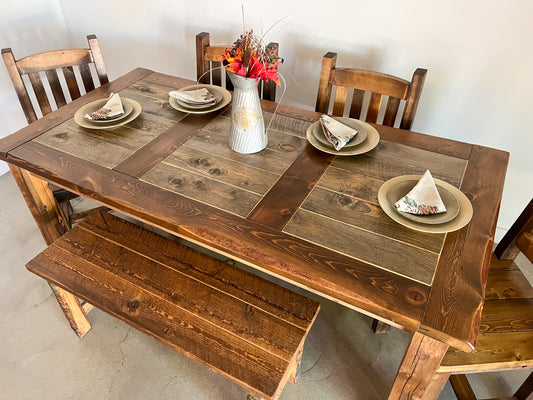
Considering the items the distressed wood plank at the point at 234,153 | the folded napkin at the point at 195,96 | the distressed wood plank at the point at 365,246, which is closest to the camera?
the distressed wood plank at the point at 365,246

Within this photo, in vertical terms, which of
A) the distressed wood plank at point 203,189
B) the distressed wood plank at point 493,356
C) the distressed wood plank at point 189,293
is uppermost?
the distressed wood plank at point 203,189

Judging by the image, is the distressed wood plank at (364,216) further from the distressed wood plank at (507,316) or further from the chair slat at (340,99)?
the chair slat at (340,99)

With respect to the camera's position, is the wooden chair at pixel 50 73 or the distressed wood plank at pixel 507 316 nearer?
the distressed wood plank at pixel 507 316

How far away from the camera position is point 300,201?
1.17 metres

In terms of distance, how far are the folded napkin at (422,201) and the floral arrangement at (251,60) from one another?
21.2 inches

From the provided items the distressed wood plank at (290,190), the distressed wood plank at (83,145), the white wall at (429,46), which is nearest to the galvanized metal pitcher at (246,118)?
the distressed wood plank at (290,190)

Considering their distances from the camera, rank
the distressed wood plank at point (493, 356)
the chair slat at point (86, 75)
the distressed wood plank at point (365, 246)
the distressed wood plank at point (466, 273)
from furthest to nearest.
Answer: the chair slat at point (86, 75) → the distressed wood plank at point (493, 356) → the distressed wood plank at point (365, 246) → the distressed wood plank at point (466, 273)

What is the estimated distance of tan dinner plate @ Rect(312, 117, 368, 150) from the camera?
1390mm

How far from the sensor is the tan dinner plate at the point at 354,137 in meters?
1.39

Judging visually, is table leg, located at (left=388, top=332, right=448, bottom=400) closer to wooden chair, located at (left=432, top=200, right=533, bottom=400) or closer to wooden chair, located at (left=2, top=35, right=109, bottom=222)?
wooden chair, located at (left=432, top=200, right=533, bottom=400)

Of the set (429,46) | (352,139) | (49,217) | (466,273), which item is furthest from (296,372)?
(429,46)

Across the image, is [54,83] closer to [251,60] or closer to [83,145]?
[83,145]

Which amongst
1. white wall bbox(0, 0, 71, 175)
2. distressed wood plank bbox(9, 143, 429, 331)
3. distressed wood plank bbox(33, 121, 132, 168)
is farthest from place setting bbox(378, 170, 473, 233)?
white wall bbox(0, 0, 71, 175)

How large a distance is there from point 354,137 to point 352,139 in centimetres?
2
